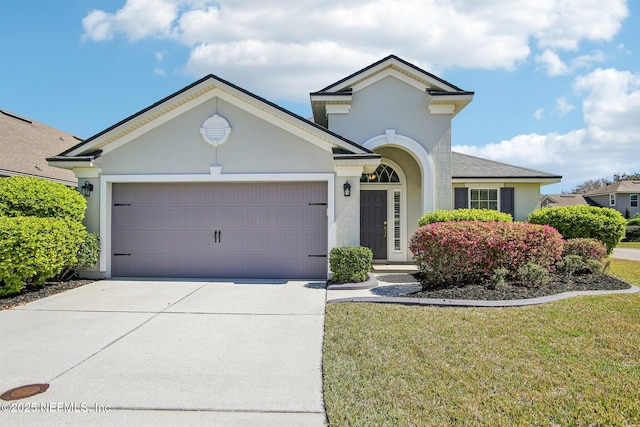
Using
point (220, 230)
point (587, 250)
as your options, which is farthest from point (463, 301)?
point (220, 230)

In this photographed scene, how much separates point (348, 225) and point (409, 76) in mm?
Result: 5243

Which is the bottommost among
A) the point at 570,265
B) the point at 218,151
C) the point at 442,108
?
the point at 570,265

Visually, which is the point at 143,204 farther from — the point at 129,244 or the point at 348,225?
the point at 348,225

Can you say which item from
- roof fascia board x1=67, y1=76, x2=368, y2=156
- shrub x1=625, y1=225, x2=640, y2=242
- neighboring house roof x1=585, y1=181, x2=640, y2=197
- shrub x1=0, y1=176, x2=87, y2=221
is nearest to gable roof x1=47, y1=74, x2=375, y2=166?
roof fascia board x1=67, y1=76, x2=368, y2=156

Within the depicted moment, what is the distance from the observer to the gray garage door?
9.48 metres

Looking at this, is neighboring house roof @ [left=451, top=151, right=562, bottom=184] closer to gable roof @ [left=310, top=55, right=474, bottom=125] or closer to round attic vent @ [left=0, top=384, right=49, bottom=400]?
gable roof @ [left=310, top=55, right=474, bottom=125]

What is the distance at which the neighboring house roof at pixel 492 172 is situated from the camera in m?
12.9

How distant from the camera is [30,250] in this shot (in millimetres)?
7410

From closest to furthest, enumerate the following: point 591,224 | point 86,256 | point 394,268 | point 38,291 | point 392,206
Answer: point 38,291 < point 86,256 < point 591,224 < point 394,268 < point 392,206

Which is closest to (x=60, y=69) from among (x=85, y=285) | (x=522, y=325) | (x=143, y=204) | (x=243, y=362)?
(x=143, y=204)

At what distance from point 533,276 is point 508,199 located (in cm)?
628

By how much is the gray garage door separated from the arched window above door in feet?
11.4

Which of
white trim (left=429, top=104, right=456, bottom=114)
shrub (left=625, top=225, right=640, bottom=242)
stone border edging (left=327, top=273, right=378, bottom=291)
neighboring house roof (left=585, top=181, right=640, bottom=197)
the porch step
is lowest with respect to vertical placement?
stone border edging (left=327, top=273, right=378, bottom=291)

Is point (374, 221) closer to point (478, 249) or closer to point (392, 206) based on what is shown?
point (392, 206)
